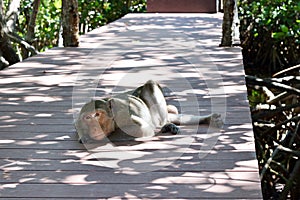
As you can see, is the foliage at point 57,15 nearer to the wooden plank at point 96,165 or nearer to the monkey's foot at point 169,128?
the monkey's foot at point 169,128

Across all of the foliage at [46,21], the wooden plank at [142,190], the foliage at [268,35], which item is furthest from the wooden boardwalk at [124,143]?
the foliage at [46,21]

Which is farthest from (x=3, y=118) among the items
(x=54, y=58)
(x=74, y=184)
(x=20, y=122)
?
(x=54, y=58)

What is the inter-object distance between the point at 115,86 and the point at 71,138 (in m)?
1.21

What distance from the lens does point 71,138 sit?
10.8ft

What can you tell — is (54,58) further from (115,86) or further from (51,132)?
(51,132)

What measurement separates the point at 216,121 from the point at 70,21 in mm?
2853

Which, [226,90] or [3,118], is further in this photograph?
[226,90]

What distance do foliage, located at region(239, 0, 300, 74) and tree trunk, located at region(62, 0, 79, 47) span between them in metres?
3.01

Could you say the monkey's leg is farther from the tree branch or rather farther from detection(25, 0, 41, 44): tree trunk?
detection(25, 0, 41, 44): tree trunk

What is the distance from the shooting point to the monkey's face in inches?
125

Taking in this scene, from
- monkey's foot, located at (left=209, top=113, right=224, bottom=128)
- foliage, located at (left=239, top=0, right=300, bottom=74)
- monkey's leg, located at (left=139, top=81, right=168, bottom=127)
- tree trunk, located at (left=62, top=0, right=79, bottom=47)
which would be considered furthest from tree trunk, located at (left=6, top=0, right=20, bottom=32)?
monkey's foot, located at (left=209, top=113, right=224, bottom=128)

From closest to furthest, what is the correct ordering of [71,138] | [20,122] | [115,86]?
1. [71,138]
2. [20,122]
3. [115,86]

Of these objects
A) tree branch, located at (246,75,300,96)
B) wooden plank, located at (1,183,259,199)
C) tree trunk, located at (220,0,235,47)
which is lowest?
tree branch, located at (246,75,300,96)

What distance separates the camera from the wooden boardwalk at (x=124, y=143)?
265cm
